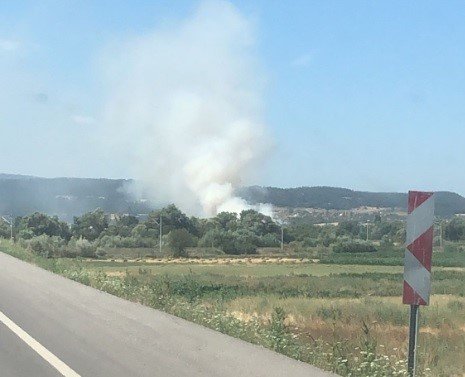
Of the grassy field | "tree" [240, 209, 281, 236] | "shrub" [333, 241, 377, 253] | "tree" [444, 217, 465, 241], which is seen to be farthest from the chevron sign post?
"tree" [240, 209, 281, 236]

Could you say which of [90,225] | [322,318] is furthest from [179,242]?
[322,318]

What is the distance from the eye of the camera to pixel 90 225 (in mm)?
123875

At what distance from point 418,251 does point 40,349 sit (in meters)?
5.06

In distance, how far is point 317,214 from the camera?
653ft

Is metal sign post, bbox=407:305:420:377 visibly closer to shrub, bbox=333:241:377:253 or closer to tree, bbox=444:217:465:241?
shrub, bbox=333:241:377:253

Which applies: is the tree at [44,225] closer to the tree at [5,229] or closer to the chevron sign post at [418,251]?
the tree at [5,229]

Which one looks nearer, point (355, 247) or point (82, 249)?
point (82, 249)

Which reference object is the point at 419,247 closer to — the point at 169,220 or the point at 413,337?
the point at 413,337

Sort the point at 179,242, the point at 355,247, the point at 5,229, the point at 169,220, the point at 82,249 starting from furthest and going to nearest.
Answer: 1. the point at 169,220
2. the point at 355,247
3. the point at 179,242
4. the point at 5,229
5. the point at 82,249

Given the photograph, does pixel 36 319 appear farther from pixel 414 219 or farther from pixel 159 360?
pixel 414 219

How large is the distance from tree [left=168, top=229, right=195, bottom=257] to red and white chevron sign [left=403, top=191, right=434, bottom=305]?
9446 cm

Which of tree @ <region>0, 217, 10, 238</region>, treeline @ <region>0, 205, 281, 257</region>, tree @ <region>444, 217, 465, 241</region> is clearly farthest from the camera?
tree @ <region>444, 217, 465, 241</region>

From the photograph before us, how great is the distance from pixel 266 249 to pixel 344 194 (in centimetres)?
6816

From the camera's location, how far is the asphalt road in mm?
9375
